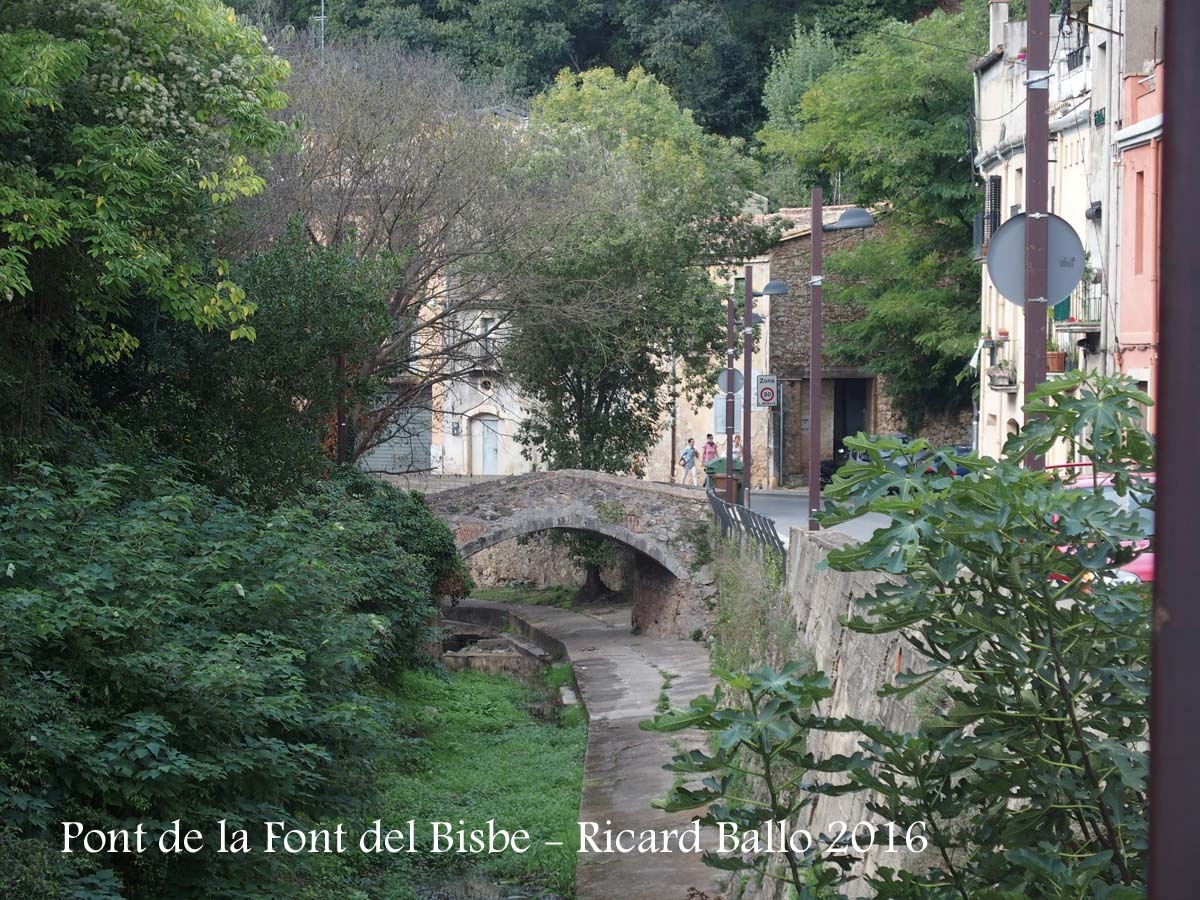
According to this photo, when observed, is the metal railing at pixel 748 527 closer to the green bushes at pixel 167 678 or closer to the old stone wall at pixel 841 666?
the old stone wall at pixel 841 666

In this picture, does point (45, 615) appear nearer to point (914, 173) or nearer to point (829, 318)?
point (914, 173)

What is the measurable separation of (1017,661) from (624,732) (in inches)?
592

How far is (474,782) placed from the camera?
16250 millimetres

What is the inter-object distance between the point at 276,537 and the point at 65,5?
17.1ft

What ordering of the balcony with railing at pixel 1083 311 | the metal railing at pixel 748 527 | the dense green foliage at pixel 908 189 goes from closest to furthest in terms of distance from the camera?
the metal railing at pixel 748 527 < the balcony with railing at pixel 1083 311 < the dense green foliage at pixel 908 189

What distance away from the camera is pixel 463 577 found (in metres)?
22.9

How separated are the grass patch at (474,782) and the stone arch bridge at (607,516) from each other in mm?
3360

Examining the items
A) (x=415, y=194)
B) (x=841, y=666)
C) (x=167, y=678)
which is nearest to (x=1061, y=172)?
(x=415, y=194)

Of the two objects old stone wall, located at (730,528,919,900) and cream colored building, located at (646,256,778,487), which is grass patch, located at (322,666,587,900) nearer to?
old stone wall, located at (730,528,919,900)

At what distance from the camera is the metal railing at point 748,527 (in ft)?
56.4

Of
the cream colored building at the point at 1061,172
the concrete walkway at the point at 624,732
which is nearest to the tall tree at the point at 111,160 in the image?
the concrete walkway at the point at 624,732

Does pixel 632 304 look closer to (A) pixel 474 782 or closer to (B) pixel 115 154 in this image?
(A) pixel 474 782

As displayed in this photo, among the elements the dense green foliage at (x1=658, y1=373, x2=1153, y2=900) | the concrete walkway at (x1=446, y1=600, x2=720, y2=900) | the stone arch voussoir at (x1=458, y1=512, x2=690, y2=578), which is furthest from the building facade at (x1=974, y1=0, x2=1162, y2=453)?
the dense green foliage at (x1=658, y1=373, x2=1153, y2=900)

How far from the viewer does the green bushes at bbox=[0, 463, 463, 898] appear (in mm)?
7312
